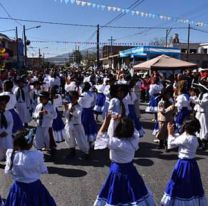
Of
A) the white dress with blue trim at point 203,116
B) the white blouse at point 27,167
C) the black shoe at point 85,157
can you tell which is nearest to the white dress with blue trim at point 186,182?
the white blouse at point 27,167

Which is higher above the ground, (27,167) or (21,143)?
(21,143)

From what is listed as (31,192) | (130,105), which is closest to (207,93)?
(130,105)

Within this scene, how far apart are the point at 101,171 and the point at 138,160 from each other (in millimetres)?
1204

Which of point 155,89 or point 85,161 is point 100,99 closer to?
point 155,89

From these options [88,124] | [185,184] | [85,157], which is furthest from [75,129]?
[185,184]

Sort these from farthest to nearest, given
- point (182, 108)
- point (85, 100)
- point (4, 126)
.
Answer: point (182, 108) < point (85, 100) < point (4, 126)

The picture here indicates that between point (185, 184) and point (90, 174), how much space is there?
2.75 metres

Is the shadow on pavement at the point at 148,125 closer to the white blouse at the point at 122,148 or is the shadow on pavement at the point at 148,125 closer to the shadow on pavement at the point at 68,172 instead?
the shadow on pavement at the point at 68,172

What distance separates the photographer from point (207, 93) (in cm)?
973

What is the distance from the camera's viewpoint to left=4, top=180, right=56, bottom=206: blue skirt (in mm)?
4738

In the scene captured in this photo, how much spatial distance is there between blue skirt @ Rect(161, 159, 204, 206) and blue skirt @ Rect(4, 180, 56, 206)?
1.79 metres

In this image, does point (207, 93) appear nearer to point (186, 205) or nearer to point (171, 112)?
point (171, 112)

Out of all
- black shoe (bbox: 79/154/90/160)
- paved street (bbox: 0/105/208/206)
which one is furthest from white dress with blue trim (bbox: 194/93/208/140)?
black shoe (bbox: 79/154/90/160)

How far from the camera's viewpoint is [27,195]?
4746 mm
